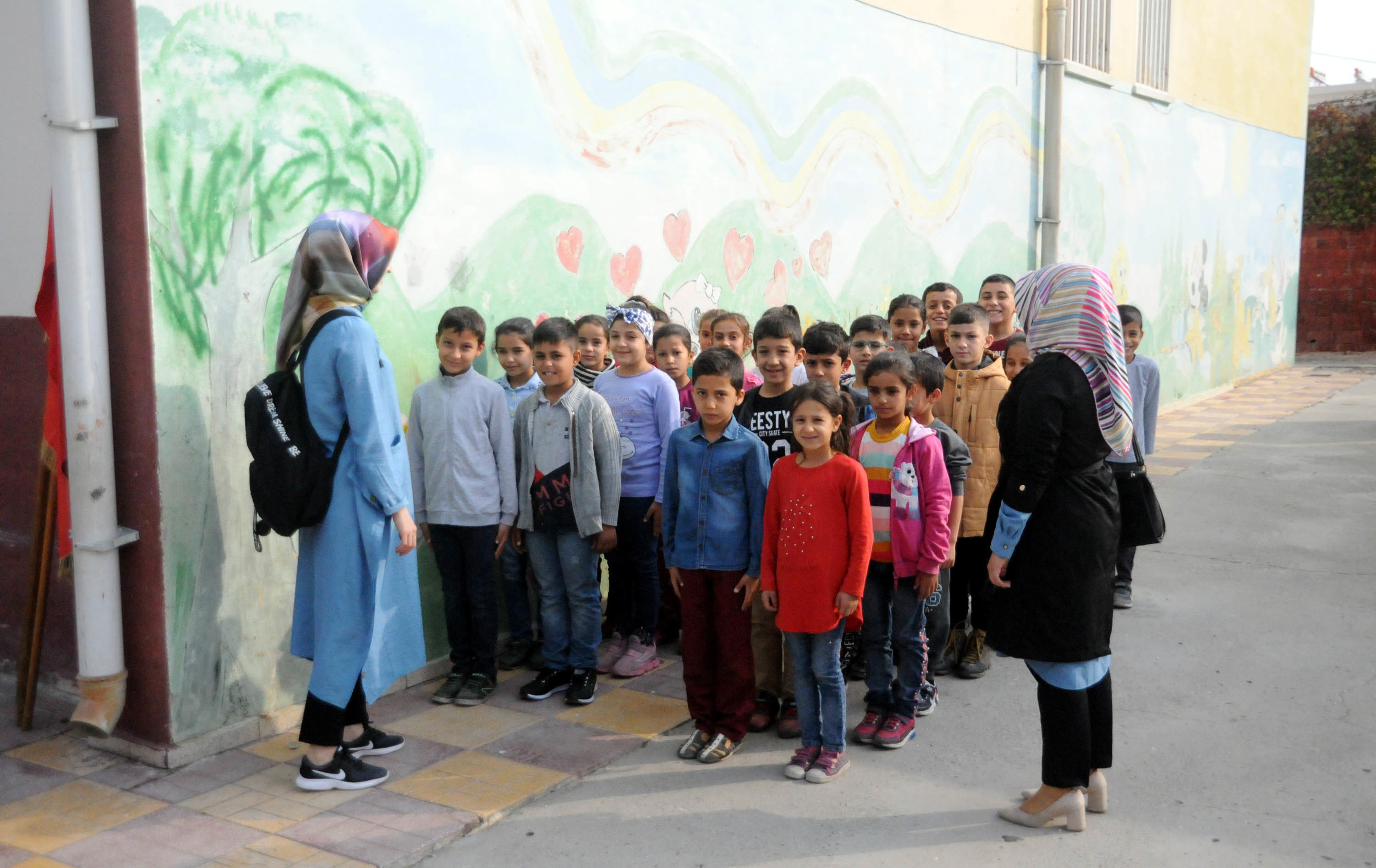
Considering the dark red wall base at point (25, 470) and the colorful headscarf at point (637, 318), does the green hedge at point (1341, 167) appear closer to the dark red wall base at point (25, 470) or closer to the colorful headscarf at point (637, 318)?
the colorful headscarf at point (637, 318)

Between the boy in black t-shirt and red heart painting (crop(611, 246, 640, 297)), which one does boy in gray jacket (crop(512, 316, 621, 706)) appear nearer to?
the boy in black t-shirt

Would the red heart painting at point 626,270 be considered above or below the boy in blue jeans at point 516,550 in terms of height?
above

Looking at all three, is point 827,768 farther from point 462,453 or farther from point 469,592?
point 462,453

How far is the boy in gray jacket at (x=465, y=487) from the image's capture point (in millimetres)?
4742

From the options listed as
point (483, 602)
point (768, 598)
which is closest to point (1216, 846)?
point (768, 598)

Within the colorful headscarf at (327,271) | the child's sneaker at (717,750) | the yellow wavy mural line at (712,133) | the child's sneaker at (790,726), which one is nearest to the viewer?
the colorful headscarf at (327,271)

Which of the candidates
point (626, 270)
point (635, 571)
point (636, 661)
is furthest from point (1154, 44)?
point (636, 661)

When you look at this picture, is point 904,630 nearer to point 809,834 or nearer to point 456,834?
point 809,834

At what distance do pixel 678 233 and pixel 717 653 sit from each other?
2789 millimetres

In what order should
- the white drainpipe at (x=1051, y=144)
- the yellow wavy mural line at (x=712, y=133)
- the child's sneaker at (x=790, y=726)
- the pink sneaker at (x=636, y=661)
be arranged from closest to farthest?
the child's sneaker at (x=790, y=726), the pink sneaker at (x=636, y=661), the yellow wavy mural line at (x=712, y=133), the white drainpipe at (x=1051, y=144)

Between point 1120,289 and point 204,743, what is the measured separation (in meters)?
10.9

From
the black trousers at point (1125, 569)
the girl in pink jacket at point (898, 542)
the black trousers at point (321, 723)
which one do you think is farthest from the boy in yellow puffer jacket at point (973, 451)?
the black trousers at point (321, 723)

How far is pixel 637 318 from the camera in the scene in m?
5.12

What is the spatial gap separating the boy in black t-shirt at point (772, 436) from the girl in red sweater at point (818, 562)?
386 millimetres
